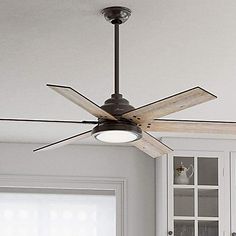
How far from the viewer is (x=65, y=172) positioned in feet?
19.3

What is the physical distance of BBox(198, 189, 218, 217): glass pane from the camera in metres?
5.68

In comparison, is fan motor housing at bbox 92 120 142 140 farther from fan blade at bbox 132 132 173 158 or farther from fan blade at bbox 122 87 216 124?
fan blade at bbox 132 132 173 158

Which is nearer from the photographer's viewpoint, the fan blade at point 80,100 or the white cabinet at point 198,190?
the fan blade at point 80,100

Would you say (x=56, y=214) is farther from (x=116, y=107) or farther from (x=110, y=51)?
(x=116, y=107)

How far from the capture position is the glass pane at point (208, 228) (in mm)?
5633

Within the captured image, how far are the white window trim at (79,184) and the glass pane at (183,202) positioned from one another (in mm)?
491

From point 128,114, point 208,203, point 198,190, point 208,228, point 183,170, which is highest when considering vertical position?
point 128,114

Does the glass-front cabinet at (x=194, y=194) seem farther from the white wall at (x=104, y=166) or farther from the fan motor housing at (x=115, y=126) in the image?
the fan motor housing at (x=115, y=126)

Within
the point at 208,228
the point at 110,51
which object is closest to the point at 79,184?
the point at 208,228

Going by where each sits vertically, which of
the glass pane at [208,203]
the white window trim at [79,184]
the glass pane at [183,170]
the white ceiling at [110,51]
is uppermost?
the white ceiling at [110,51]

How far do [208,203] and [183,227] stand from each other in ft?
0.98

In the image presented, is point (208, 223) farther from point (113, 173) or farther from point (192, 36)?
point (192, 36)

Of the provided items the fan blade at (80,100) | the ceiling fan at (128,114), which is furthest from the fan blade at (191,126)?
the fan blade at (80,100)

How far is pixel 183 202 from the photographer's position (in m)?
5.68
